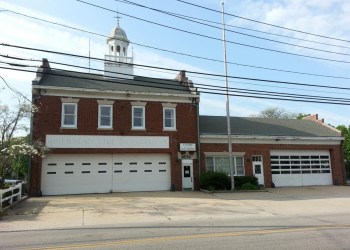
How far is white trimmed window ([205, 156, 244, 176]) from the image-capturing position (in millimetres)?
28328

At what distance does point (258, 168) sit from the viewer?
96.6 feet

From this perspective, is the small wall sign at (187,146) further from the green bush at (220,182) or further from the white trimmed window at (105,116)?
the white trimmed window at (105,116)

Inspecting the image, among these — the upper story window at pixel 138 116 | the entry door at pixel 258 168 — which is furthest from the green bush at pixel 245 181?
the upper story window at pixel 138 116

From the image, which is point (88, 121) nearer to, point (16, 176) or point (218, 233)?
point (218, 233)

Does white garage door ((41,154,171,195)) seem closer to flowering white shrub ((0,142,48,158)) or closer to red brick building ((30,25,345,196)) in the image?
red brick building ((30,25,345,196))

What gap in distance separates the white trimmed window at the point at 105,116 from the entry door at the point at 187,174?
6114mm

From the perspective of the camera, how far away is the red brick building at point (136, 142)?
80.7 ft

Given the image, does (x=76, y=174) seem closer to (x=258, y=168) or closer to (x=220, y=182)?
(x=220, y=182)

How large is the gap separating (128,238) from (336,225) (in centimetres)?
660

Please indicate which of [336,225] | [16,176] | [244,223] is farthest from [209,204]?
[16,176]

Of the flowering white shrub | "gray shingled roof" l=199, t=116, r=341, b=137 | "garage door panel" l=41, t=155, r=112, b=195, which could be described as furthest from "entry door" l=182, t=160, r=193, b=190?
the flowering white shrub

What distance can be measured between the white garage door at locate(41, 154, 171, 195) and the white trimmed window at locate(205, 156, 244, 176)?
3.49 m

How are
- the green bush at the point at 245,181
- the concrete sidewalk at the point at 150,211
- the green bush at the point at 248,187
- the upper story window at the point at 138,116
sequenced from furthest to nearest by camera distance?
the green bush at the point at 245,181 → the upper story window at the point at 138,116 → the green bush at the point at 248,187 → the concrete sidewalk at the point at 150,211

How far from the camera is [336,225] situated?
1157cm
